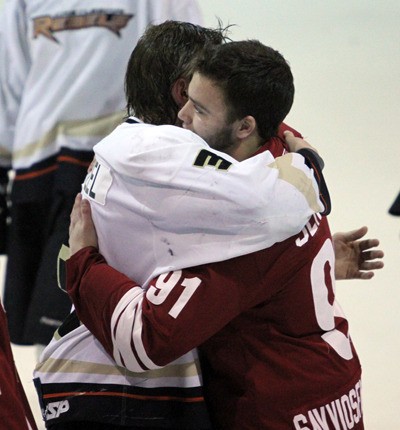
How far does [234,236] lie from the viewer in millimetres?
1504

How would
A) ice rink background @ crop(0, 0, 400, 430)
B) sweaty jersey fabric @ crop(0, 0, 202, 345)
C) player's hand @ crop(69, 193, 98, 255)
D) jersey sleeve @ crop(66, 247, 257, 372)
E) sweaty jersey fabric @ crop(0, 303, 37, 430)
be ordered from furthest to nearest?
ice rink background @ crop(0, 0, 400, 430), sweaty jersey fabric @ crop(0, 0, 202, 345), player's hand @ crop(69, 193, 98, 255), jersey sleeve @ crop(66, 247, 257, 372), sweaty jersey fabric @ crop(0, 303, 37, 430)

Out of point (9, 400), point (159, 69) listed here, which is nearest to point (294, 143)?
point (159, 69)

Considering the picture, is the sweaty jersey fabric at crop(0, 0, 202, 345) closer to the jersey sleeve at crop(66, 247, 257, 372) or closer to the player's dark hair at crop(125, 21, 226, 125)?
the player's dark hair at crop(125, 21, 226, 125)

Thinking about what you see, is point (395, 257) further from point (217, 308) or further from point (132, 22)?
point (217, 308)

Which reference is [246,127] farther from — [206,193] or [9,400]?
[9,400]

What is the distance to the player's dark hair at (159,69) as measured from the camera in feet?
5.49

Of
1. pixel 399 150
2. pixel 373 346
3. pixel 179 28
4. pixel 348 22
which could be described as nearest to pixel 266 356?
pixel 179 28

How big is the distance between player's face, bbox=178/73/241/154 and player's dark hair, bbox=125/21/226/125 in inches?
3.0

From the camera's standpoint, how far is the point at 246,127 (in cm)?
159

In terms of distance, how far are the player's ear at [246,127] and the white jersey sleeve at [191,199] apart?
0.05 metres

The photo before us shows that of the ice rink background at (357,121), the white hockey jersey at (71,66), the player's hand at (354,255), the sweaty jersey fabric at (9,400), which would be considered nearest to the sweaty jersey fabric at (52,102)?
the white hockey jersey at (71,66)

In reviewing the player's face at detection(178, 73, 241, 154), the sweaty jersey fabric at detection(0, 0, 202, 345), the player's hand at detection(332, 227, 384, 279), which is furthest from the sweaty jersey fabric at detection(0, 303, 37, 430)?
the sweaty jersey fabric at detection(0, 0, 202, 345)

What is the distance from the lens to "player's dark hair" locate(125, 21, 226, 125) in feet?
5.49

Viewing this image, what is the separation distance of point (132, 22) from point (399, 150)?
2.07m
